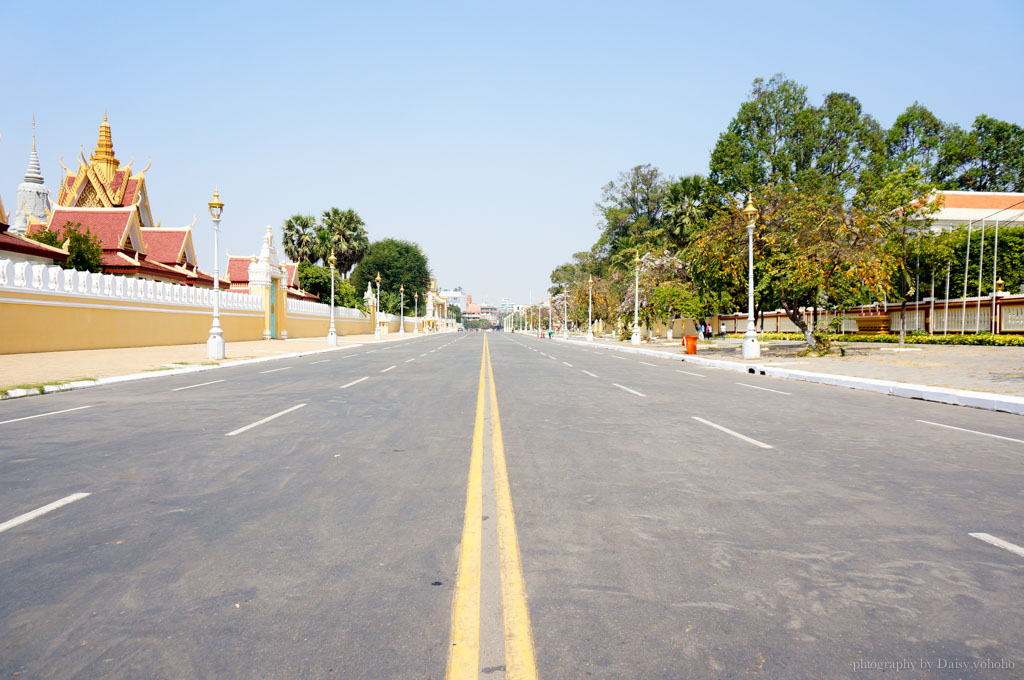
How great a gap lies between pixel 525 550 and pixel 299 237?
82830 millimetres

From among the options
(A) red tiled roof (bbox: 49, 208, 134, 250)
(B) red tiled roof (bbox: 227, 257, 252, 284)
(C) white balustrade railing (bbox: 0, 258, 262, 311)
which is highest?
(A) red tiled roof (bbox: 49, 208, 134, 250)

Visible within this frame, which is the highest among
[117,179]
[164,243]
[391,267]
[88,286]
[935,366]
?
[117,179]

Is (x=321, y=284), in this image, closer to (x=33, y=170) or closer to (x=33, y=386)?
(x=33, y=170)

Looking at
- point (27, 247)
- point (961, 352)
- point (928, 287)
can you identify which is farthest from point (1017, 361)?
point (27, 247)

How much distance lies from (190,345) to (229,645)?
37.6 meters

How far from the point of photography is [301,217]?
8050 cm

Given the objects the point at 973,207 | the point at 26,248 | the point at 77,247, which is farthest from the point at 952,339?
the point at 77,247

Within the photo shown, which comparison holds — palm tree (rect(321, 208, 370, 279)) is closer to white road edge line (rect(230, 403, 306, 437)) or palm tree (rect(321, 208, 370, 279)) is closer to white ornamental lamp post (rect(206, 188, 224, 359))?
white ornamental lamp post (rect(206, 188, 224, 359))

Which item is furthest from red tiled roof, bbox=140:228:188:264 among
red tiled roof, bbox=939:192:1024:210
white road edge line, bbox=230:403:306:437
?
red tiled roof, bbox=939:192:1024:210

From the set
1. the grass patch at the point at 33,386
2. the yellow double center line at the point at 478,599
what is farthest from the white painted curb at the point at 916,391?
the grass patch at the point at 33,386

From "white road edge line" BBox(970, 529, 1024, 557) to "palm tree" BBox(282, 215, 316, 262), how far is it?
82642mm

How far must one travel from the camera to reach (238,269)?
71.2m

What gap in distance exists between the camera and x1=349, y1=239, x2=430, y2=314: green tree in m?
117

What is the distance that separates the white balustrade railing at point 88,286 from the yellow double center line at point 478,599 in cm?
2554
